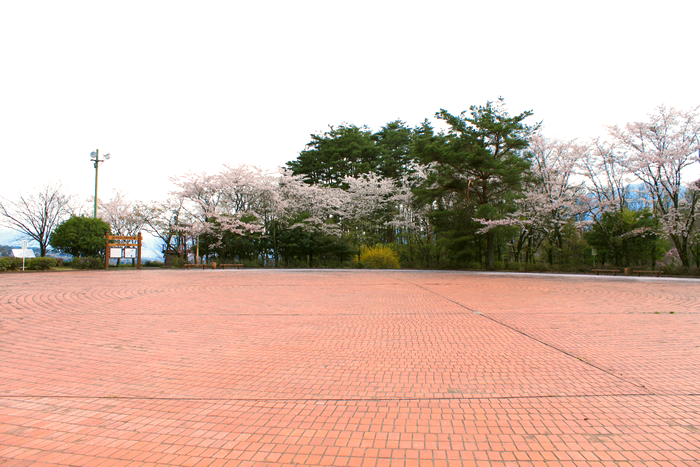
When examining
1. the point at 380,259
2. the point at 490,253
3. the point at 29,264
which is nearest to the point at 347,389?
the point at 29,264

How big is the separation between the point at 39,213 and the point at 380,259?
90.1 feet

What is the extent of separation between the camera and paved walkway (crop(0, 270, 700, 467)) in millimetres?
2781

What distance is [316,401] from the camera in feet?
12.0

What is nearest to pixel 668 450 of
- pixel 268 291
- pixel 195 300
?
pixel 195 300

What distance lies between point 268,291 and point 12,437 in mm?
9778

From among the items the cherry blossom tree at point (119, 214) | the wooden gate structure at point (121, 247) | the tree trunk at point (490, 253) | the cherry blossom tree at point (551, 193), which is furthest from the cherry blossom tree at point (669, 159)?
the cherry blossom tree at point (119, 214)

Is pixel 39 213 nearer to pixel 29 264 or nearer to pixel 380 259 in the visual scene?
pixel 29 264

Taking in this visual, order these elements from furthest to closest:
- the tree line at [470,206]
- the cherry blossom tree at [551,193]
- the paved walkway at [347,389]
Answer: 1. the cherry blossom tree at [551,193]
2. the tree line at [470,206]
3. the paved walkway at [347,389]

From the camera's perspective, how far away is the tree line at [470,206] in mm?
22219

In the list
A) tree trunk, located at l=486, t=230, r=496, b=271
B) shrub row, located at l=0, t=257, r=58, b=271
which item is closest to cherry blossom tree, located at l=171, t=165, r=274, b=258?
shrub row, located at l=0, t=257, r=58, b=271

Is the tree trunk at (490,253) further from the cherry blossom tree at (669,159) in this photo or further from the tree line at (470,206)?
the cherry blossom tree at (669,159)

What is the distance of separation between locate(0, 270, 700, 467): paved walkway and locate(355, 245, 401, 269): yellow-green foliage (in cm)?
2026

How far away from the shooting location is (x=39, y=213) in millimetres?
32969

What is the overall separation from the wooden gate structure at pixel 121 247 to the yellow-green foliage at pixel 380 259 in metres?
14.4
